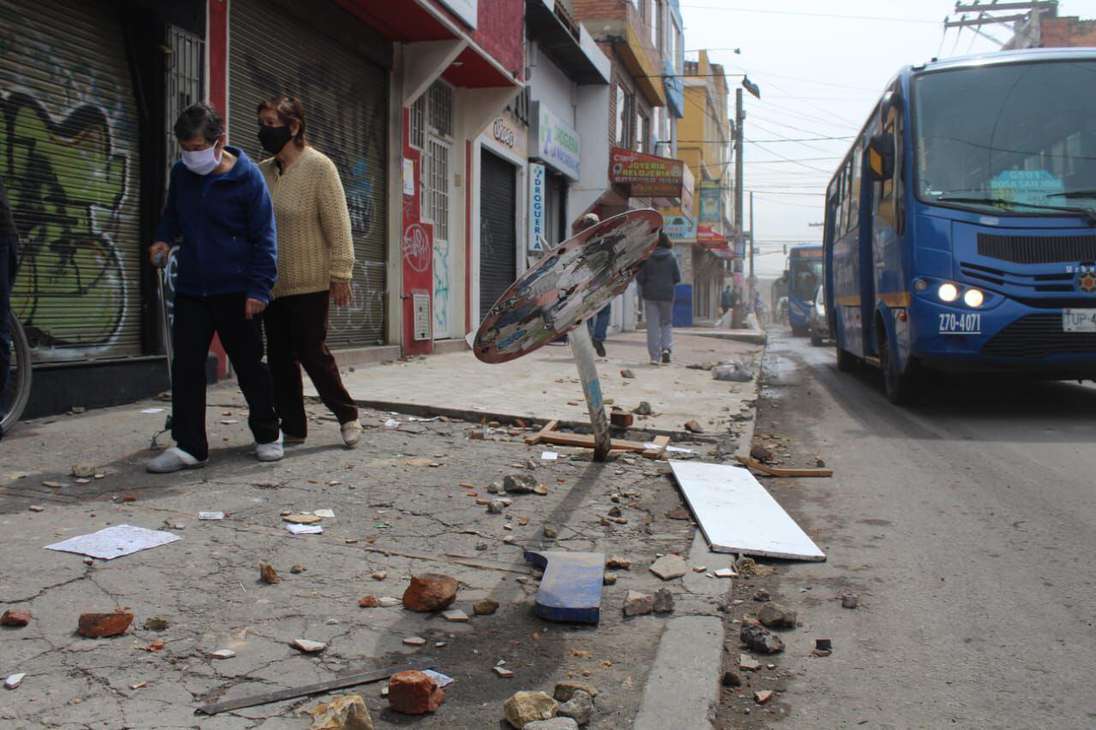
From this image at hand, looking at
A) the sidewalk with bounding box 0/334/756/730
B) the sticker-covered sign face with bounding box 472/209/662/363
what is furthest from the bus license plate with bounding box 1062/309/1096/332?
the sticker-covered sign face with bounding box 472/209/662/363

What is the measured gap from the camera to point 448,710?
2350 millimetres

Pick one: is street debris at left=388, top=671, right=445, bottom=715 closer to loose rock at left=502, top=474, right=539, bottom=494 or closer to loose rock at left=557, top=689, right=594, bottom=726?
loose rock at left=557, top=689, right=594, bottom=726

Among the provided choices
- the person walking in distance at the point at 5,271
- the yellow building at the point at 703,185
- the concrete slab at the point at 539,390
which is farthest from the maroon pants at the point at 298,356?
the yellow building at the point at 703,185

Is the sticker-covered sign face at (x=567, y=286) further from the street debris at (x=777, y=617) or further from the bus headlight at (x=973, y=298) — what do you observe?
the bus headlight at (x=973, y=298)

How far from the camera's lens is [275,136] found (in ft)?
16.0

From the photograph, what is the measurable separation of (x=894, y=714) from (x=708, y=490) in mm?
2424

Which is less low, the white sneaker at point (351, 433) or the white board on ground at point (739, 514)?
the white sneaker at point (351, 433)

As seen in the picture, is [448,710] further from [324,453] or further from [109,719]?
[324,453]

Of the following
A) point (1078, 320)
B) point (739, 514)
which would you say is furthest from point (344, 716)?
point (1078, 320)

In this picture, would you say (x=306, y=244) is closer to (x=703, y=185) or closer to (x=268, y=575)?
(x=268, y=575)

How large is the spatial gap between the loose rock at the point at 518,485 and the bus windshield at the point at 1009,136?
509cm

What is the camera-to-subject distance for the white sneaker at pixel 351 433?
5.26 m

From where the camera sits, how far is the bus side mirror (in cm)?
834

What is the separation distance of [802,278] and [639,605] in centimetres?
3293
